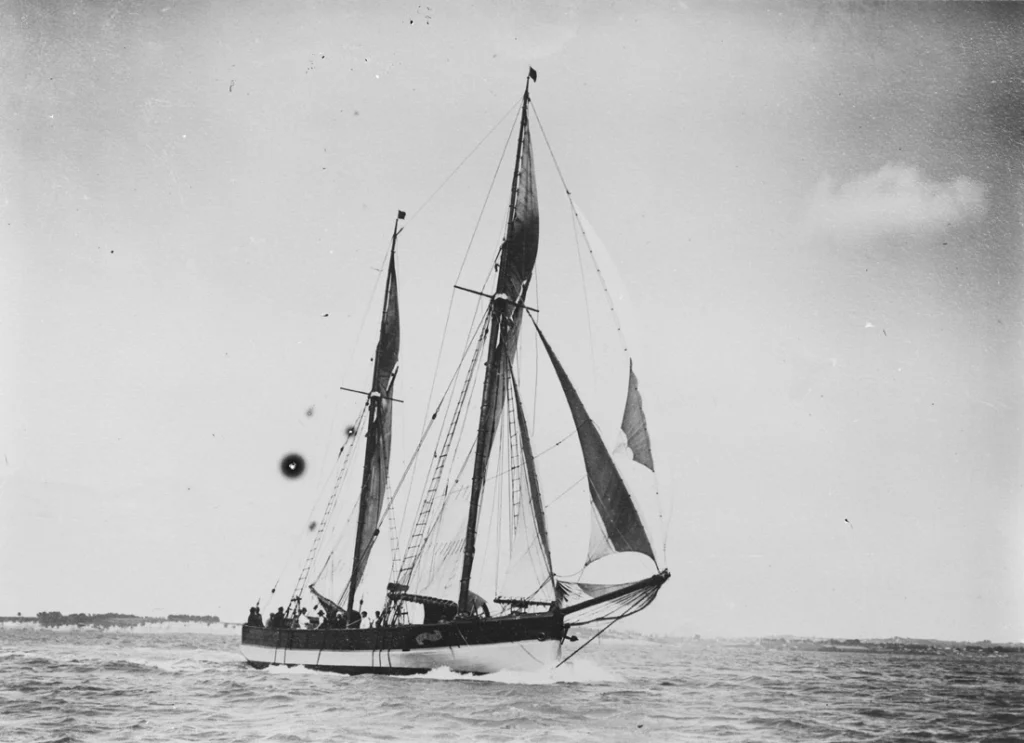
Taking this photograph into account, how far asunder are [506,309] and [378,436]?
9807mm

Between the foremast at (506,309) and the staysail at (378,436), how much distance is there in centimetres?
669

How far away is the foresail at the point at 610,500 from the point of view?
21141mm

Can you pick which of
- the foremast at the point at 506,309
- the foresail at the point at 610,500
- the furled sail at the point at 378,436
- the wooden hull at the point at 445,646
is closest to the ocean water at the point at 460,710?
the wooden hull at the point at 445,646

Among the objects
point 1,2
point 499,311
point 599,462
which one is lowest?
point 599,462

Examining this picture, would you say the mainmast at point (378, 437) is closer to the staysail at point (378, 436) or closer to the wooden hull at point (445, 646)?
the staysail at point (378, 436)

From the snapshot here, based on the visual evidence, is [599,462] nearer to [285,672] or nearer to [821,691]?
[821,691]

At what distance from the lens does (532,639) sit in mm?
22156

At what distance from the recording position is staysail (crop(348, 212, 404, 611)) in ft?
104

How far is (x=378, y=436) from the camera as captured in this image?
109 ft

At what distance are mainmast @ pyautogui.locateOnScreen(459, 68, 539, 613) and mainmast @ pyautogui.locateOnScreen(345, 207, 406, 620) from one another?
681 cm

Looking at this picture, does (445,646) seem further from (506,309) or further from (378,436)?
(378,436)

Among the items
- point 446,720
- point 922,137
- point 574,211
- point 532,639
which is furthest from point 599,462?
point 922,137

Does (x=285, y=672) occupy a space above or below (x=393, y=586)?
below

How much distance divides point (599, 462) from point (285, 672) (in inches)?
604
